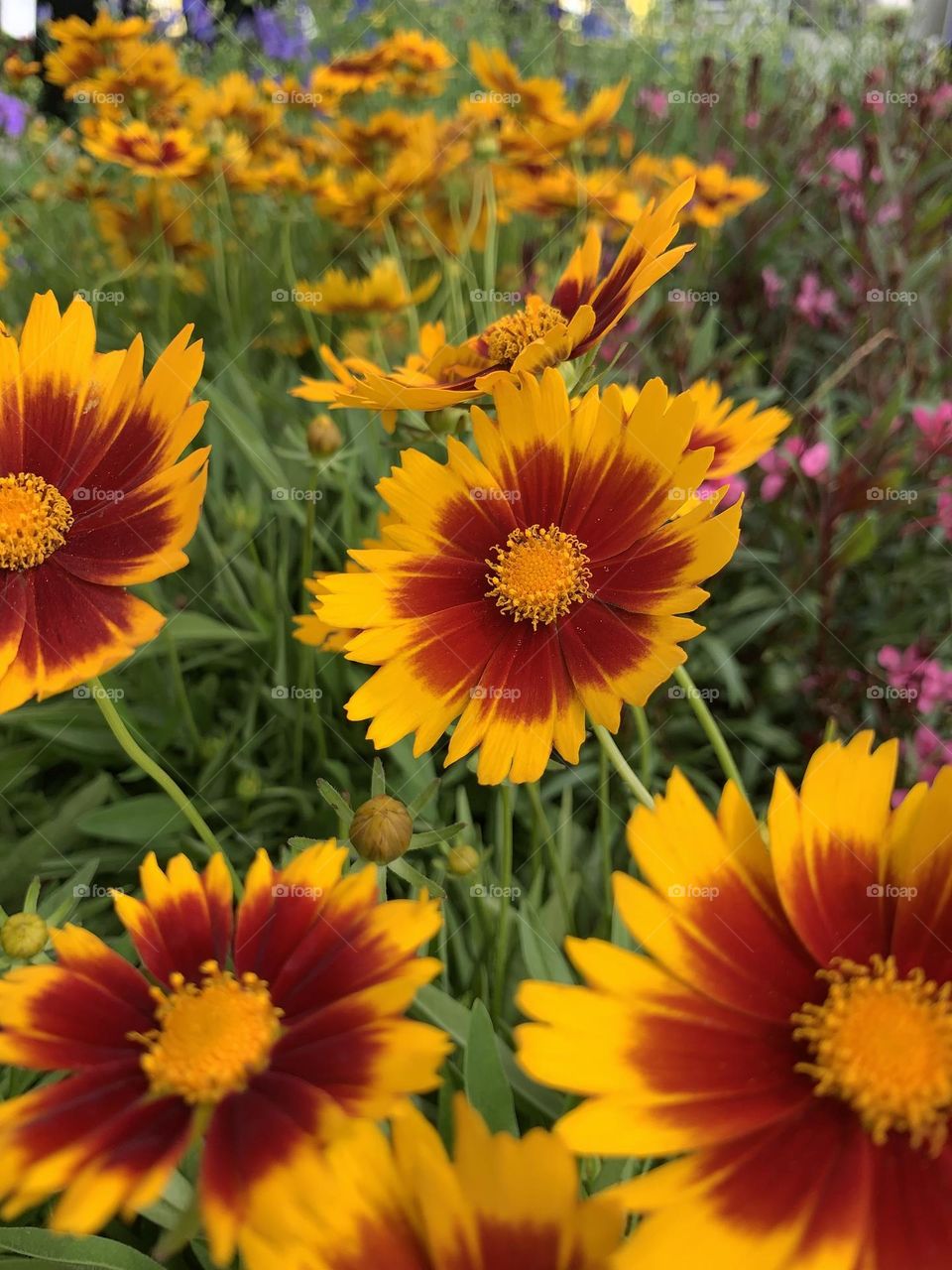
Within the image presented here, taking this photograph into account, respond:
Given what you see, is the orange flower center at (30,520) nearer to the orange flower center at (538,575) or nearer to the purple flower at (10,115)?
the orange flower center at (538,575)

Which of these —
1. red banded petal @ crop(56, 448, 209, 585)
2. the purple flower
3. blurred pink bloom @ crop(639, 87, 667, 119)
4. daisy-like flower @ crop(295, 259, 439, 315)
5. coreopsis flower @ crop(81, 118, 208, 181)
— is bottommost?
red banded petal @ crop(56, 448, 209, 585)

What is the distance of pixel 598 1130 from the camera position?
0.33 meters

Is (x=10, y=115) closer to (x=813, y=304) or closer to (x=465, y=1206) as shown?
(x=813, y=304)

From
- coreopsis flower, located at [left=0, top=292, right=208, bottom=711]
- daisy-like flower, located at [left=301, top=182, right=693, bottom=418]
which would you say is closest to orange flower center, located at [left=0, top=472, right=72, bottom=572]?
coreopsis flower, located at [left=0, top=292, right=208, bottom=711]

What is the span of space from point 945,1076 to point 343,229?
2.10 m

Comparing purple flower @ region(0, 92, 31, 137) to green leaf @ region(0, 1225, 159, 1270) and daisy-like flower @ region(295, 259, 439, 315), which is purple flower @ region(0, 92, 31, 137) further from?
green leaf @ region(0, 1225, 159, 1270)

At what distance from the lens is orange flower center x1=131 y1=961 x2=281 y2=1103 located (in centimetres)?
39

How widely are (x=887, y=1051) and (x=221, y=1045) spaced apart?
0.27m

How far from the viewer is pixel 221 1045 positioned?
1.32ft

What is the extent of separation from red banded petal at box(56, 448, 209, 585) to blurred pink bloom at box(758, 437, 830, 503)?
2.74ft

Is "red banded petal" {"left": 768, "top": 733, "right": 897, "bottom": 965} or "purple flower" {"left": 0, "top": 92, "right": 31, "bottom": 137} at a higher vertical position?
"purple flower" {"left": 0, "top": 92, "right": 31, "bottom": 137}

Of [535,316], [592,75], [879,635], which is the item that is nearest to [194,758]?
[535,316]

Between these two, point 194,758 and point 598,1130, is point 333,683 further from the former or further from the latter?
point 598,1130

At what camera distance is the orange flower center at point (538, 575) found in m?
0.59
